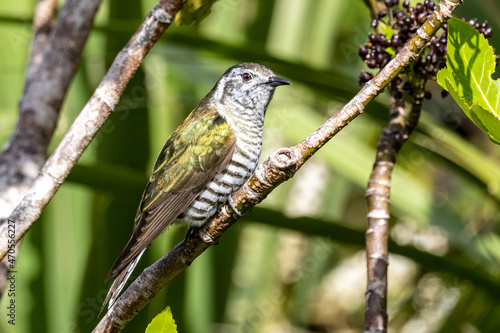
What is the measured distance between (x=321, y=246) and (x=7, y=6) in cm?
214

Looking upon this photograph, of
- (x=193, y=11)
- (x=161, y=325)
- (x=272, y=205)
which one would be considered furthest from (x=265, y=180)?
(x=272, y=205)

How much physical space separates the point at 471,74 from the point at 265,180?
0.48 m

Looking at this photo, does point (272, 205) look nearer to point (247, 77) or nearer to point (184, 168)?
point (247, 77)

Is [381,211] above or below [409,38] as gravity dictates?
below

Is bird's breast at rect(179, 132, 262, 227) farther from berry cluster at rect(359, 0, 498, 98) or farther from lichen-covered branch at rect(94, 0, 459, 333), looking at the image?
berry cluster at rect(359, 0, 498, 98)

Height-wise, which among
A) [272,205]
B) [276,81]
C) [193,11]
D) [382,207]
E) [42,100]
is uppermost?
[193,11]

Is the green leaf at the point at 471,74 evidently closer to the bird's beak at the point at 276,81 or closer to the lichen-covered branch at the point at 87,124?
the lichen-covered branch at the point at 87,124

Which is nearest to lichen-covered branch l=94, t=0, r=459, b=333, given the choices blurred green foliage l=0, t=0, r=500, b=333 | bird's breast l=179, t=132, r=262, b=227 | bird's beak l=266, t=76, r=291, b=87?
bird's breast l=179, t=132, r=262, b=227

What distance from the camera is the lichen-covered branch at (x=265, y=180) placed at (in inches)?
49.4

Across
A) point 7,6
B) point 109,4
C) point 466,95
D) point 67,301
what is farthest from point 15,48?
point 466,95

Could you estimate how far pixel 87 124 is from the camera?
1601mm

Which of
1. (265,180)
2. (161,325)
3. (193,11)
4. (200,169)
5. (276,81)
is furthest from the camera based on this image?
(276,81)

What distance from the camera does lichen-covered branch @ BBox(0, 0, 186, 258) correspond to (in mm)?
1509

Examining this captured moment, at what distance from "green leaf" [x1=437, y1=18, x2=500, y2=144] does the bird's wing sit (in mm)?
1073
